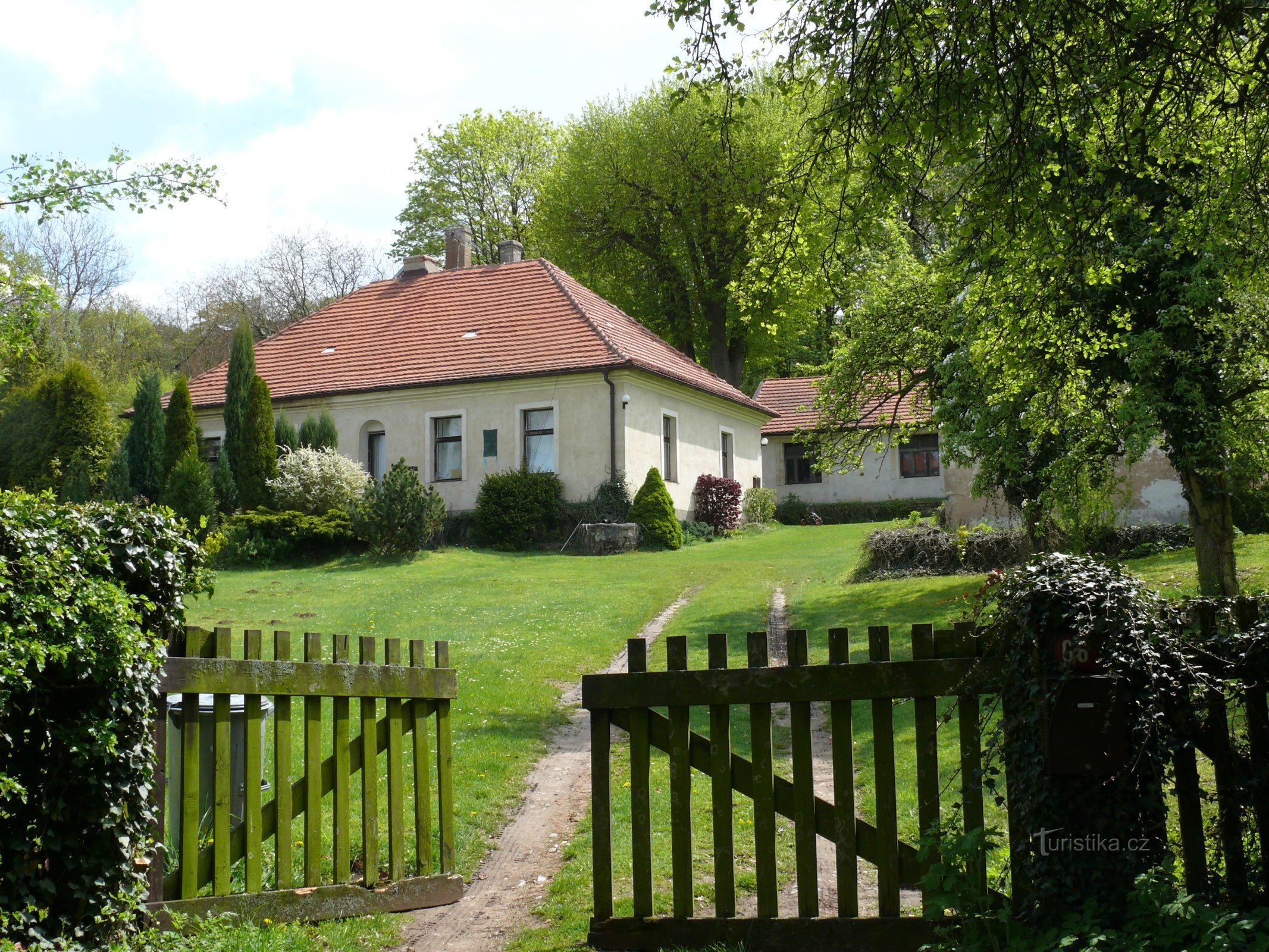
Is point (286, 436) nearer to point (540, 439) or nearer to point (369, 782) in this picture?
point (540, 439)

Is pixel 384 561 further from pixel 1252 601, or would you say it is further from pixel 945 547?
pixel 1252 601

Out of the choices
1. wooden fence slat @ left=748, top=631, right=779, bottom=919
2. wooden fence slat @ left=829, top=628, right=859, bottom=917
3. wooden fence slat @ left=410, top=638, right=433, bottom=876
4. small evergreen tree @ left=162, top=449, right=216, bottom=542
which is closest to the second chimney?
small evergreen tree @ left=162, top=449, right=216, bottom=542

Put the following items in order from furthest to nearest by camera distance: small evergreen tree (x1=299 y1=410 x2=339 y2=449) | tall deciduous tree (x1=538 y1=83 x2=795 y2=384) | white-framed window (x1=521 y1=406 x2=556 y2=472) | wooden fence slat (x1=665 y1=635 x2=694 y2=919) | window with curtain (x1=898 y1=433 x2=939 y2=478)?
tall deciduous tree (x1=538 y1=83 x2=795 y2=384)
window with curtain (x1=898 y1=433 x2=939 y2=478)
white-framed window (x1=521 y1=406 x2=556 y2=472)
small evergreen tree (x1=299 y1=410 x2=339 y2=449)
wooden fence slat (x1=665 y1=635 x2=694 y2=919)

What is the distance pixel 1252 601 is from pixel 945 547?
573 inches

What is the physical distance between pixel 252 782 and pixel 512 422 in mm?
22636

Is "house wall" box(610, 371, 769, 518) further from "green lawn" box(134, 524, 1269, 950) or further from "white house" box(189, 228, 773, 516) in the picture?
"green lawn" box(134, 524, 1269, 950)

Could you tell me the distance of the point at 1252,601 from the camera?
12.4 ft

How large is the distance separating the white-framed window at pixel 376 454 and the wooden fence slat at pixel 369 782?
926 inches

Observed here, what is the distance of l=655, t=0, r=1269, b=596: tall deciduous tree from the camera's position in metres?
5.96

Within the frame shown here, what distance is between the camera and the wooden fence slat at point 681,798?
14.6 ft

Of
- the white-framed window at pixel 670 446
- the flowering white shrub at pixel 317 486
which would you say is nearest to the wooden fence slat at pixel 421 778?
the flowering white shrub at pixel 317 486

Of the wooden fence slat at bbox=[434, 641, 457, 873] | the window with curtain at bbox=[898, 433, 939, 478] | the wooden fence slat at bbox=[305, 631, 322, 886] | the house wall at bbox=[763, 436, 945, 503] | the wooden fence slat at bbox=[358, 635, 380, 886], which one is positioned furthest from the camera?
the window with curtain at bbox=[898, 433, 939, 478]

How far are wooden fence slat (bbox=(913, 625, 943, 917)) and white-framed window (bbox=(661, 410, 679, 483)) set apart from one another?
24.1 m

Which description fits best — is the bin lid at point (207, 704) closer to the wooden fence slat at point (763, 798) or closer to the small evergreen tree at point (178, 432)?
the wooden fence slat at point (763, 798)
